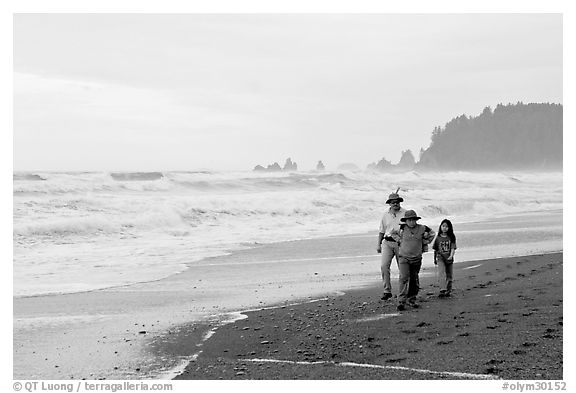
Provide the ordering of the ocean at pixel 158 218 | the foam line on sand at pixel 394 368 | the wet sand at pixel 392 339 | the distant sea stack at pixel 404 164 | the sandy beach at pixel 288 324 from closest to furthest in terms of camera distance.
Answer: the foam line on sand at pixel 394 368, the wet sand at pixel 392 339, the sandy beach at pixel 288 324, the ocean at pixel 158 218, the distant sea stack at pixel 404 164

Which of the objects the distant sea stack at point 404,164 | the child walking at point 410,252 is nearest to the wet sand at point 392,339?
the child walking at point 410,252

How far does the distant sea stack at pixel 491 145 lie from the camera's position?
7844cm

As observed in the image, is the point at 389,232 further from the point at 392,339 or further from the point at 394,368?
the point at 394,368

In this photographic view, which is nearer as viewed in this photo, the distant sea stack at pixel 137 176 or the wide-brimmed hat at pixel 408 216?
the wide-brimmed hat at pixel 408 216

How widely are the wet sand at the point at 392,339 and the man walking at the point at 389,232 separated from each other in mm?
401

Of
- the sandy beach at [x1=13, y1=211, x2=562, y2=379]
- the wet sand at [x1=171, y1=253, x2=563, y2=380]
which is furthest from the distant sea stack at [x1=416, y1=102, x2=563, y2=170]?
the wet sand at [x1=171, y1=253, x2=563, y2=380]

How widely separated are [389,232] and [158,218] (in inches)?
606

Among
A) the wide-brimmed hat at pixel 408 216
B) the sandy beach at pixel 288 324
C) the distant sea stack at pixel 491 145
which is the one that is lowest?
the sandy beach at pixel 288 324

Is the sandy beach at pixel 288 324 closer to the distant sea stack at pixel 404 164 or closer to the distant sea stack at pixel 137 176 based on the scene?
the distant sea stack at pixel 137 176

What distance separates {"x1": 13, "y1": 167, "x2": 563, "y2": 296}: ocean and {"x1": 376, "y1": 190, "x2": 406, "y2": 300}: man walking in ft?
16.9

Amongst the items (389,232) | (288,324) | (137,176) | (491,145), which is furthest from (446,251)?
(491,145)

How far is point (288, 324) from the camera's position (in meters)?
9.07

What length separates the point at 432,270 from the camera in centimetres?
1388
